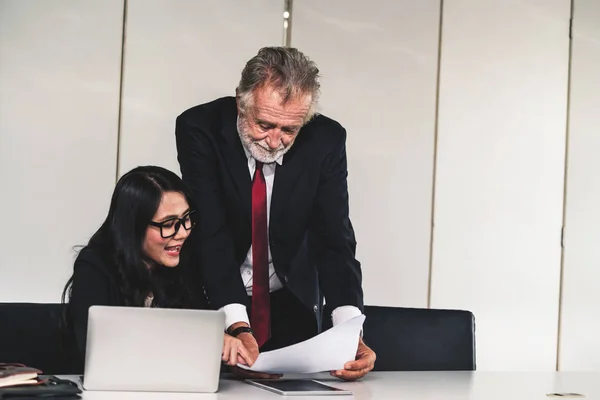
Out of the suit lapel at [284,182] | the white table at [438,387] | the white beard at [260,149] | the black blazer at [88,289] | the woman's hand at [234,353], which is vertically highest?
the white beard at [260,149]

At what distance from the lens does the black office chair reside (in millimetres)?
2949

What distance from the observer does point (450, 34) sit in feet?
16.5

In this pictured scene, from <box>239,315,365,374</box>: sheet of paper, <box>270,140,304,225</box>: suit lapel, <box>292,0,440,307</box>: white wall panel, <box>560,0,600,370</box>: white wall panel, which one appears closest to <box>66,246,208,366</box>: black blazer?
<box>239,315,365,374</box>: sheet of paper

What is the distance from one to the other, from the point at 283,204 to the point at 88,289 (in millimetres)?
635

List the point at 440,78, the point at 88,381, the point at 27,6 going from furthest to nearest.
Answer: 1. the point at 440,78
2. the point at 27,6
3. the point at 88,381

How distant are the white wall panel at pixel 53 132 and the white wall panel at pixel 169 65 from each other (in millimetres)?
79

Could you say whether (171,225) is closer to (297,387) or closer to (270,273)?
(270,273)

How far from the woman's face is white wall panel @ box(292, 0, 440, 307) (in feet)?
7.14

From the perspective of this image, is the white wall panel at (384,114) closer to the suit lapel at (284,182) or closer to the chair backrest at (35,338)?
the suit lapel at (284,182)

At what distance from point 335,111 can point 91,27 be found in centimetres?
124

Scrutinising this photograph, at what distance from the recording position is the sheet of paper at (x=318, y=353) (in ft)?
7.25

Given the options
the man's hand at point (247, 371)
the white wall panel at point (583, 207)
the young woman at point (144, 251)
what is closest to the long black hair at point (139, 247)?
the young woman at point (144, 251)

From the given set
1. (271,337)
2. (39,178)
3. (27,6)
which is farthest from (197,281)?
(27,6)

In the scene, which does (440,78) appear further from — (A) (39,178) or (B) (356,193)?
(A) (39,178)
